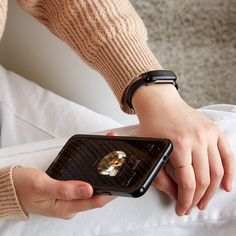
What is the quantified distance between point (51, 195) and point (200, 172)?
6.3 inches

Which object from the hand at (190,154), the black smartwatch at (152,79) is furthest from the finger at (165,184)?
the black smartwatch at (152,79)

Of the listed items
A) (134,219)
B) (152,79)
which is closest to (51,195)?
(134,219)

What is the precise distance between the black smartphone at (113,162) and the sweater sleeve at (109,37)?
0.48ft

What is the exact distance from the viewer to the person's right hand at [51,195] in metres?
0.49

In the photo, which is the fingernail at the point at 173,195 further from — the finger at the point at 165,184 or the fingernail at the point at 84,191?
the fingernail at the point at 84,191

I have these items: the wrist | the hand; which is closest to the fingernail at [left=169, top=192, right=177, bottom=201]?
the hand

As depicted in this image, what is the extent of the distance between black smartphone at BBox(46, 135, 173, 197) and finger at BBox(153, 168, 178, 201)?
0.05 meters

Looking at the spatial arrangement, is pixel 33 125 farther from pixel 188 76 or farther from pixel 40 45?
pixel 188 76

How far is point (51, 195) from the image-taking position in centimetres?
51

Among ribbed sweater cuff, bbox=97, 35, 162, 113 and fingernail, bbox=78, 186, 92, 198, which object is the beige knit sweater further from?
fingernail, bbox=78, 186, 92, 198

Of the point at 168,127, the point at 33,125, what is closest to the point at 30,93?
the point at 33,125

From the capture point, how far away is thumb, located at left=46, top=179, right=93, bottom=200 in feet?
1.57

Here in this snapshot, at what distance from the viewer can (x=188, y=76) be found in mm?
1062

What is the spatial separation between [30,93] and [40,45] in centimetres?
12
